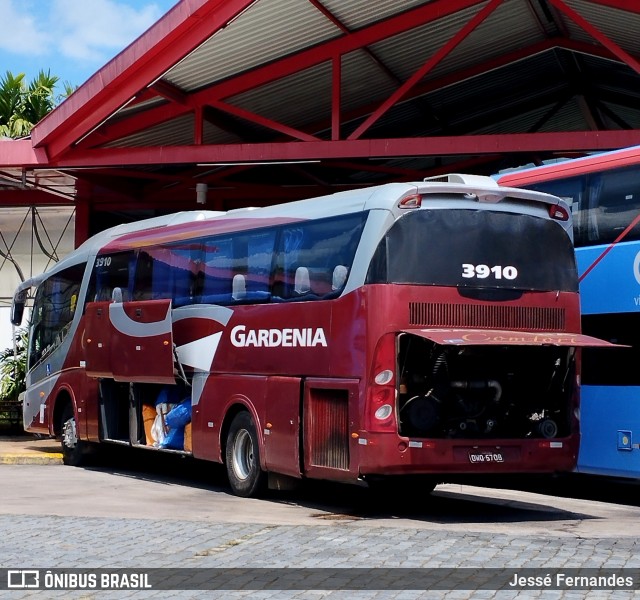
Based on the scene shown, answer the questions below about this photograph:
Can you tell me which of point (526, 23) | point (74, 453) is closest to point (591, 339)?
point (74, 453)

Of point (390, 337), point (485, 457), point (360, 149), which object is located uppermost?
point (360, 149)

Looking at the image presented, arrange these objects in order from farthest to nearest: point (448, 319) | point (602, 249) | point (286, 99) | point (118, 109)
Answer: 1. point (286, 99)
2. point (118, 109)
3. point (602, 249)
4. point (448, 319)

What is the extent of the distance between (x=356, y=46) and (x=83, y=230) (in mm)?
8483

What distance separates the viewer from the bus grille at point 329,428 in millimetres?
12375

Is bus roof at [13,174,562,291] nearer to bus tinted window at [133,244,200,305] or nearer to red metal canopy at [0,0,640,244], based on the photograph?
bus tinted window at [133,244,200,305]

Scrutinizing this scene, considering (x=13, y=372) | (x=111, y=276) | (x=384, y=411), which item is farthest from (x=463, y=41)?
(x=13, y=372)

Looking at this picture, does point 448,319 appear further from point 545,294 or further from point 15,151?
point 15,151

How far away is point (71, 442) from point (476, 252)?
819 cm

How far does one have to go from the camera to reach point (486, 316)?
12352 millimetres

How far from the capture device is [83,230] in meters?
25.2

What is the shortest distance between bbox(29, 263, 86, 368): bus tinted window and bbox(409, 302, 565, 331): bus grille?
7700 millimetres

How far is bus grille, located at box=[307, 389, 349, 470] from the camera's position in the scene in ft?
40.6

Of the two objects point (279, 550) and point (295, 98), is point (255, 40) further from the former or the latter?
point (279, 550)

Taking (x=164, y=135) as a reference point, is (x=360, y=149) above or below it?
below
